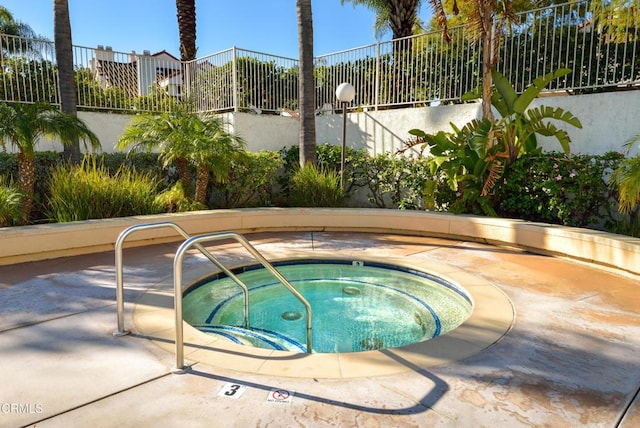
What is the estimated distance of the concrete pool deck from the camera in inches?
97.7

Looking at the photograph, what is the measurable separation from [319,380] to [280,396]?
311 mm

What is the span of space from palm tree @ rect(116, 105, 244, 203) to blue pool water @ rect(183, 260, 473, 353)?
283cm

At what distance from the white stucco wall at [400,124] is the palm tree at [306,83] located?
183 centimetres

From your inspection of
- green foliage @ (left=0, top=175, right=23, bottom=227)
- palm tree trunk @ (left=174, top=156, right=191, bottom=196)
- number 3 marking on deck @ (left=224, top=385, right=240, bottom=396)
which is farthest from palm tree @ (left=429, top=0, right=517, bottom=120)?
green foliage @ (left=0, top=175, right=23, bottom=227)

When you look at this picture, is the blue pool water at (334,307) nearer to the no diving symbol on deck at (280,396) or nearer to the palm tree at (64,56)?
the no diving symbol on deck at (280,396)

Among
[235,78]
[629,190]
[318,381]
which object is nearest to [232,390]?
[318,381]

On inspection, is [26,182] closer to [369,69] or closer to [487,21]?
[369,69]

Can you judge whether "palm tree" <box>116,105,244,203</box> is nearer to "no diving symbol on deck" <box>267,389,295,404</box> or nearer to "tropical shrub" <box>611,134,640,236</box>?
"no diving symbol on deck" <box>267,389,295,404</box>

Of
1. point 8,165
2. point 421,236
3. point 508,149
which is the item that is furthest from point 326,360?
point 8,165

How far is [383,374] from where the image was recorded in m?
2.95

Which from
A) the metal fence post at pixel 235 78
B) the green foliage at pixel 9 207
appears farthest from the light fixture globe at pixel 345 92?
the green foliage at pixel 9 207

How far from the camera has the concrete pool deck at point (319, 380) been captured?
2482mm

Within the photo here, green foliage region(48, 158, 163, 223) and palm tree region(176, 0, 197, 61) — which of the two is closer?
green foliage region(48, 158, 163, 223)

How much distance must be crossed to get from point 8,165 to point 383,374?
28.7 feet
